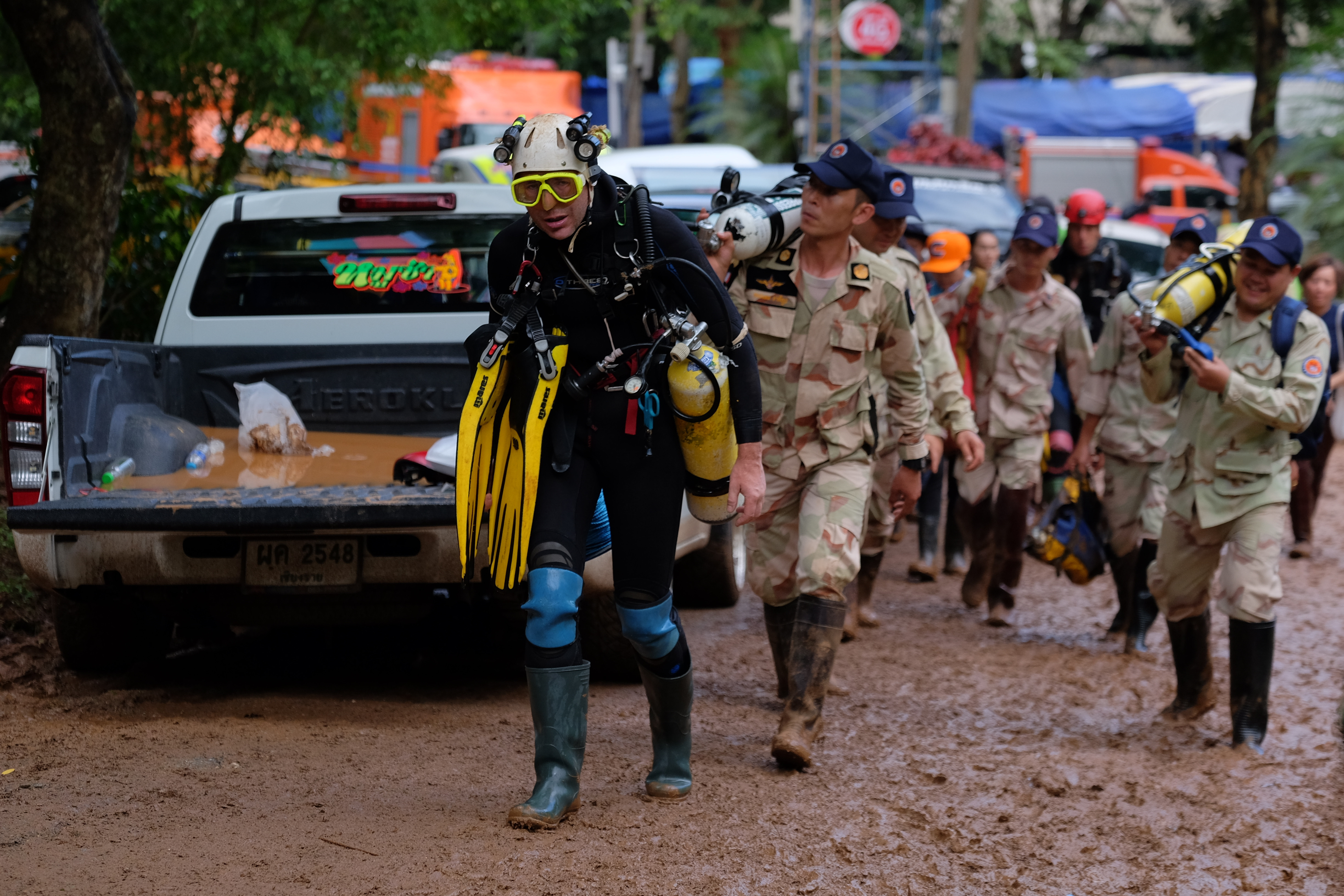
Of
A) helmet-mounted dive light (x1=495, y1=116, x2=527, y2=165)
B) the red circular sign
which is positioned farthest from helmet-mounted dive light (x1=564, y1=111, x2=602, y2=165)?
the red circular sign

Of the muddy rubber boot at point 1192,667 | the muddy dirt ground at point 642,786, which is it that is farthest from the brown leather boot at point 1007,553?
the muddy rubber boot at point 1192,667

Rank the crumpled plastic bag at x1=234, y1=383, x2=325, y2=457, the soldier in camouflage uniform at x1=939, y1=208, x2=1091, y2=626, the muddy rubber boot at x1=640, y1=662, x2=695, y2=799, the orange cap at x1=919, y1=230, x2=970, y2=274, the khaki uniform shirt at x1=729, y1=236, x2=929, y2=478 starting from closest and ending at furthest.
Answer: the muddy rubber boot at x1=640, y1=662, x2=695, y2=799, the khaki uniform shirt at x1=729, y1=236, x2=929, y2=478, the crumpled plastic bag at x1=234, y1=383, x2=325, y2=457, the soldier in camouflage uniform at x1=939, y1=208, x2=1091, y2=626, the orange cap at x1=919, y1=230, x2=970, y2=274

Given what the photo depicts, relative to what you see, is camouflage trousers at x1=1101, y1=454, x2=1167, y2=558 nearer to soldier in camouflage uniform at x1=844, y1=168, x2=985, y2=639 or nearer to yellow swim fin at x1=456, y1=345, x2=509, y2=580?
soldier in camouflage uniform at x1=844, y1=168, x2=985, y2=639

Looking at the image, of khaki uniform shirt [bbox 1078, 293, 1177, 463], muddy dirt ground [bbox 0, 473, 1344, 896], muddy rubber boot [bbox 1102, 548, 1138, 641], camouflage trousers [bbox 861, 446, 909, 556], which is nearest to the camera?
muddy dirt ground [bbox 0, 473, 1344, 896]

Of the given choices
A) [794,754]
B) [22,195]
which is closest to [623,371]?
[794,754]

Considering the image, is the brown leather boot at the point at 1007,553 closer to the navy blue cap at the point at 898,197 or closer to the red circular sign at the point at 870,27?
the navy blue cap at the point at 898,197

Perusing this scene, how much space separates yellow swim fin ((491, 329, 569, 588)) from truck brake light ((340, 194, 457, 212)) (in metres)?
2.20

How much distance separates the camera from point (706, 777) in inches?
182

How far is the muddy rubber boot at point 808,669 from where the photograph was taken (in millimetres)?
4746

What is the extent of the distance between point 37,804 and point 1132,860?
302 centimetres

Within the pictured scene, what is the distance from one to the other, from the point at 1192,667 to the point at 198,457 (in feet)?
12.6

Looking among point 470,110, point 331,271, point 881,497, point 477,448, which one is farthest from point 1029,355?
point 470,110

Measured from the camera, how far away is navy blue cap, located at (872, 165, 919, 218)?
598 cm

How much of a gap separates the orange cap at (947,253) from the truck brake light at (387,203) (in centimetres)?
379
